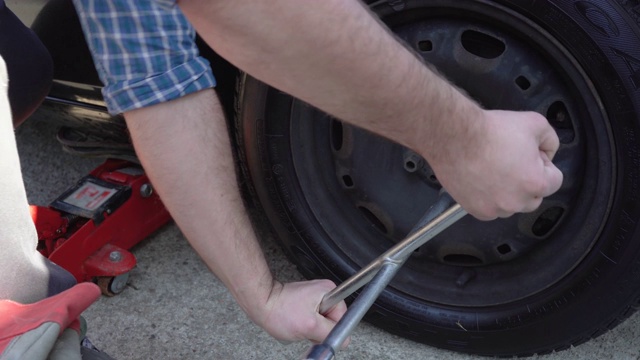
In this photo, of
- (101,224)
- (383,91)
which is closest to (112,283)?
(101,224)

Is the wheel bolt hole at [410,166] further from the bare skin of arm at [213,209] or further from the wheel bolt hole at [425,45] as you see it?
the bare skin of arm at [213,209]

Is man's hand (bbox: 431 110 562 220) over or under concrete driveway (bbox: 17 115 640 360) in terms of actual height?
over

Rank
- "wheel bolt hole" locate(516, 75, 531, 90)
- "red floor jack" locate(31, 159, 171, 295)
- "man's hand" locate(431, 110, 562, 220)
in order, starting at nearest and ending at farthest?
"man's hand" locate(431, 110, 562, 220) → "wheel bolt hole" locate(516, 75, 531, 90) → "red floor jack" locate(31, 159, 171, 295)

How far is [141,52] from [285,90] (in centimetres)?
50

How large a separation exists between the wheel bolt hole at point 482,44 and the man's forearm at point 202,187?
54 centimetres

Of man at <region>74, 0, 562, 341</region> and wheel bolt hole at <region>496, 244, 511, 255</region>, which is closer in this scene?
man at <region>74, 0, 562, 341</region>

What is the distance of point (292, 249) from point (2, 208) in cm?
79

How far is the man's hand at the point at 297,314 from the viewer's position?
1541mm

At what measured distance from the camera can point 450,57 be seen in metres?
1.75

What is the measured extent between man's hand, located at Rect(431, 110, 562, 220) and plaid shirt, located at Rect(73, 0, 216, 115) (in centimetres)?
57

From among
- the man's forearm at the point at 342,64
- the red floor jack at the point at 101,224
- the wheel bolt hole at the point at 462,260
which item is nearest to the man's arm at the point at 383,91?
the man's forearm at the point at 342,64

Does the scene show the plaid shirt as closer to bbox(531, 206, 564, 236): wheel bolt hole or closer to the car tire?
the car tire

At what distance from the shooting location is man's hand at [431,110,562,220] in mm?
1278

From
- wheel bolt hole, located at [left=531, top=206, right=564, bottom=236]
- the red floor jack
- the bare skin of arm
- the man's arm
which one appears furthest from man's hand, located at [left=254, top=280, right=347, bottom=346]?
the red floor jack
